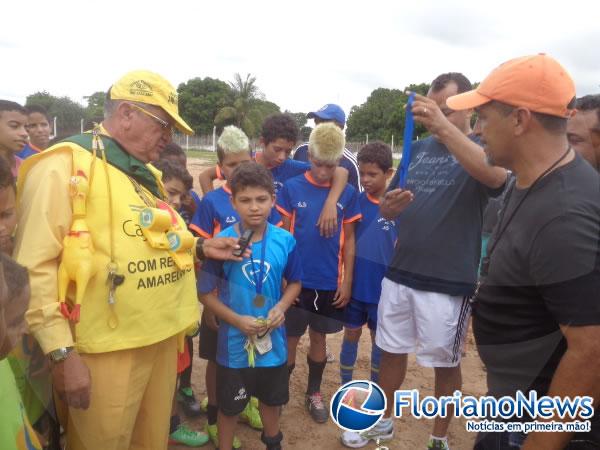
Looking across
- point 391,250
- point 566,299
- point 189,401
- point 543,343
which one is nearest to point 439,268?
point 391,250

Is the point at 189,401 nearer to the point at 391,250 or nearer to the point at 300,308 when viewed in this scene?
the point at 300,308

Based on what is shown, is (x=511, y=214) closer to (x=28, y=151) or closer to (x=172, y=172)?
(x=172, y=172)

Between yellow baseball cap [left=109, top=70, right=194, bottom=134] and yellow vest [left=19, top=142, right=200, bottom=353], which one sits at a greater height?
yellow baseball cap [left=109, top=70, right=194, bottom=134]

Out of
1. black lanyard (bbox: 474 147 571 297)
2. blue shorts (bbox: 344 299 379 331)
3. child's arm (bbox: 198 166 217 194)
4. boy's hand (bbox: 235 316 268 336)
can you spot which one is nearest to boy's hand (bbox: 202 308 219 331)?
boy's hand (bbox: 235 316 268 336)

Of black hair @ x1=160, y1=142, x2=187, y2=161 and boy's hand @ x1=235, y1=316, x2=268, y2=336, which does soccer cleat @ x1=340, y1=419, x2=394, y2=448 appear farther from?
black hair @ x1=160, y1=142, x2=187, y2=161

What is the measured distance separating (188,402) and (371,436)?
1.48 metres

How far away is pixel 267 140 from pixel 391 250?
1.44 m

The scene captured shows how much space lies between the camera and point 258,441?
326 cm

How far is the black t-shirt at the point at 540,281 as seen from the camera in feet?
4.79

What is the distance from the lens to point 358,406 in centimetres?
316

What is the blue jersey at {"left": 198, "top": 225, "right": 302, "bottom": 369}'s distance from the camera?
2660 millimetres

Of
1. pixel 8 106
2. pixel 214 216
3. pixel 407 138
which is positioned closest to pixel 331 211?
pixel 214 216

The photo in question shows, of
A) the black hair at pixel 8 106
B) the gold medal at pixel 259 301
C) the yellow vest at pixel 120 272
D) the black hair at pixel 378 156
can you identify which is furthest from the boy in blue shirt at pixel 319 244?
the black hair at pixel 8 106

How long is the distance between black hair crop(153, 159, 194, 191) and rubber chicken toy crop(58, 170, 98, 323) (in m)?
1.33
